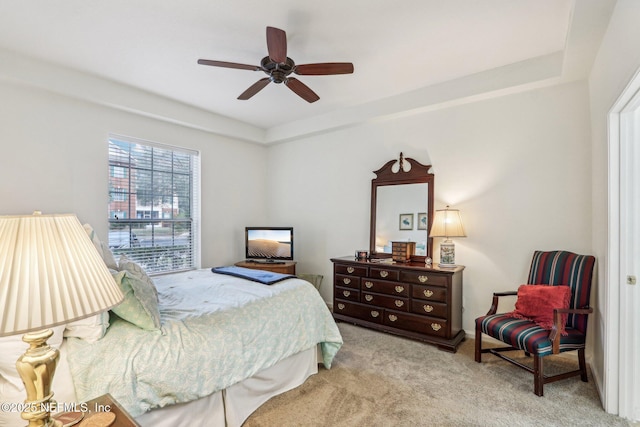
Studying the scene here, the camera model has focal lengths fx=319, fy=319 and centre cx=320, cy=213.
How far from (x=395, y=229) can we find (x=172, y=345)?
2.87 meters

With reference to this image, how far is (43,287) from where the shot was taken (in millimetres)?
804

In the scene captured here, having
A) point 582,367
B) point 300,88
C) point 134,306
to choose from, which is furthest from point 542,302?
point 134,306

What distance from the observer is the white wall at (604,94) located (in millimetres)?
1717

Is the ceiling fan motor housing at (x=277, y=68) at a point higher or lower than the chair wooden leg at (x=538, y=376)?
higher

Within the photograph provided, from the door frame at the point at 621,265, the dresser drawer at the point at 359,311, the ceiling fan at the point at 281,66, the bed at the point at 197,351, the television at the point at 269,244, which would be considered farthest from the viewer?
the television at the point at 269,244

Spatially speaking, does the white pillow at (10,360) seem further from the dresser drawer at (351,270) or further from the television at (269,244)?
the television at (269,244)

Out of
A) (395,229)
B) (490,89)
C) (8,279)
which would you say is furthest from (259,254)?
(8,279)

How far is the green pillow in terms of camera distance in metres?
1.70

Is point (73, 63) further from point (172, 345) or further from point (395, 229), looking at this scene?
point (395, 229)

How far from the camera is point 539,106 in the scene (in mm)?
3074

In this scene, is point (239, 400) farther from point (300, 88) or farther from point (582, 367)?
point (582, 367)

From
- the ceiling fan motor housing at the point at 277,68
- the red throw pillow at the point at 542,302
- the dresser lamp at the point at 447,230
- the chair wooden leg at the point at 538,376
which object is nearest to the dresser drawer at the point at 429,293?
the dresser lamp at the point at 447,230

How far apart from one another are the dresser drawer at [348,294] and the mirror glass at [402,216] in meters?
0.63

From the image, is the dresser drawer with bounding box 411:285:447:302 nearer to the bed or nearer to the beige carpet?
the beige carpet
